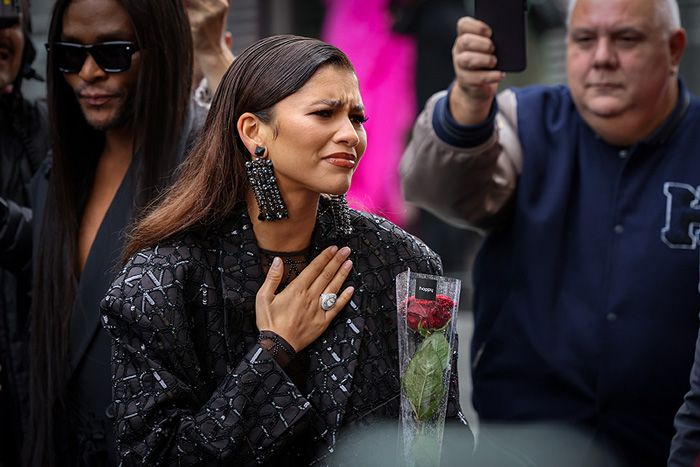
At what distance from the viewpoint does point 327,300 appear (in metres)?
2.77

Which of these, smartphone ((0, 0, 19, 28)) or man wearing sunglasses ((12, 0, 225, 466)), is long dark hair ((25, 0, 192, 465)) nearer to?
man wearing sunglasses ((12, 0, 225, 466))

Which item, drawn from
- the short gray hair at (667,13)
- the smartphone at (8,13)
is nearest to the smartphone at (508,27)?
the short gray hair at (667,13)

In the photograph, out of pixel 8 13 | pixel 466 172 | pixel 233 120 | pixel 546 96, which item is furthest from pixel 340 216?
Result: pixel 8 13

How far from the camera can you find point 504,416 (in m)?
→ 3.93

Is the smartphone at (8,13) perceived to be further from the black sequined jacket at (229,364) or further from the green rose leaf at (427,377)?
the green rose leaf at (427,377)

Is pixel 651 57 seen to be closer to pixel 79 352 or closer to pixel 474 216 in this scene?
pixel 474 216

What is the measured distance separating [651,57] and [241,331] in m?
1.89

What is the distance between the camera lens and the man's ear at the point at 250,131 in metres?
2.74

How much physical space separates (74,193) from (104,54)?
0.45 meters

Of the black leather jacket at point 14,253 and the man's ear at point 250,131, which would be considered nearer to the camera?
the man's ear at point 250,131

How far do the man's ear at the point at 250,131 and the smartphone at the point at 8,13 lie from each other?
146 cm

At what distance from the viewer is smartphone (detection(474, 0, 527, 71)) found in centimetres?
356

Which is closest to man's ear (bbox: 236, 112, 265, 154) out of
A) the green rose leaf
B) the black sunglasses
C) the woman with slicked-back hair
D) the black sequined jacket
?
the woman with slicked-back hair

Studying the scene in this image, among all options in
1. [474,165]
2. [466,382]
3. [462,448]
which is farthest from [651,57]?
[466,382]
